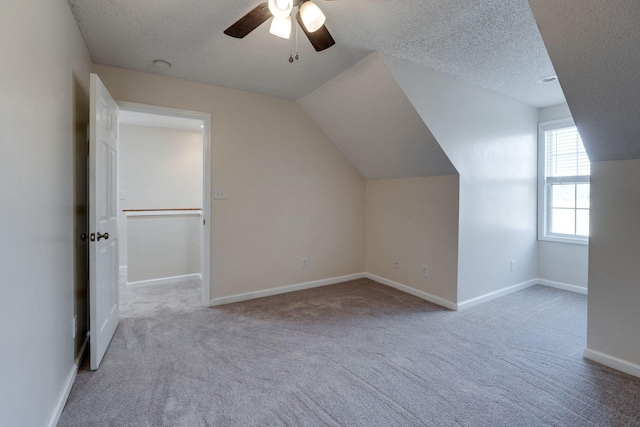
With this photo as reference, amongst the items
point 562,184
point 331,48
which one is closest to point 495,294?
point 562,184

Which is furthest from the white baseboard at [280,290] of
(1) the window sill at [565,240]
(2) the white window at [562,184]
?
(2) the white window at [562,184]

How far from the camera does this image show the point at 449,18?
80.0 inches

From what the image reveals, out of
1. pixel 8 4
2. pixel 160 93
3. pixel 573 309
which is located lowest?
pixel 573 309

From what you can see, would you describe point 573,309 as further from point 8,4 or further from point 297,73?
point 8,4

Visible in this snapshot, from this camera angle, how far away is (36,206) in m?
1.41

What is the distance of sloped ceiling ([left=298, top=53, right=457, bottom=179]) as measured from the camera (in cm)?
283

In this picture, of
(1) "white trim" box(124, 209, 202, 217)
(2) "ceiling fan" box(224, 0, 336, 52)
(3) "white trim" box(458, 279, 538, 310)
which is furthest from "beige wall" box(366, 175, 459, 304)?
(1) "white trim" box(124, 209, 202, 217)

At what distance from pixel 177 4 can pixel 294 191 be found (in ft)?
7.27

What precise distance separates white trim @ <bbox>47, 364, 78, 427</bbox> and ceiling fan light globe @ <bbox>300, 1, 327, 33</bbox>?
241 centimetres

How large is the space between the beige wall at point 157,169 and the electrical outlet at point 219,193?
90.1 inches

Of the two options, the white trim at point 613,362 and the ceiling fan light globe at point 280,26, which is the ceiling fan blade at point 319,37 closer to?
the ceiling fan light globe at point 280,26

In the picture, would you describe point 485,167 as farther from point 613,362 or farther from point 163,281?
point 163,281

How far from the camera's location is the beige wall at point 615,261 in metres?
2.03

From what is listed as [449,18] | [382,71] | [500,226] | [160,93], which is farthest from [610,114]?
[160,93]
